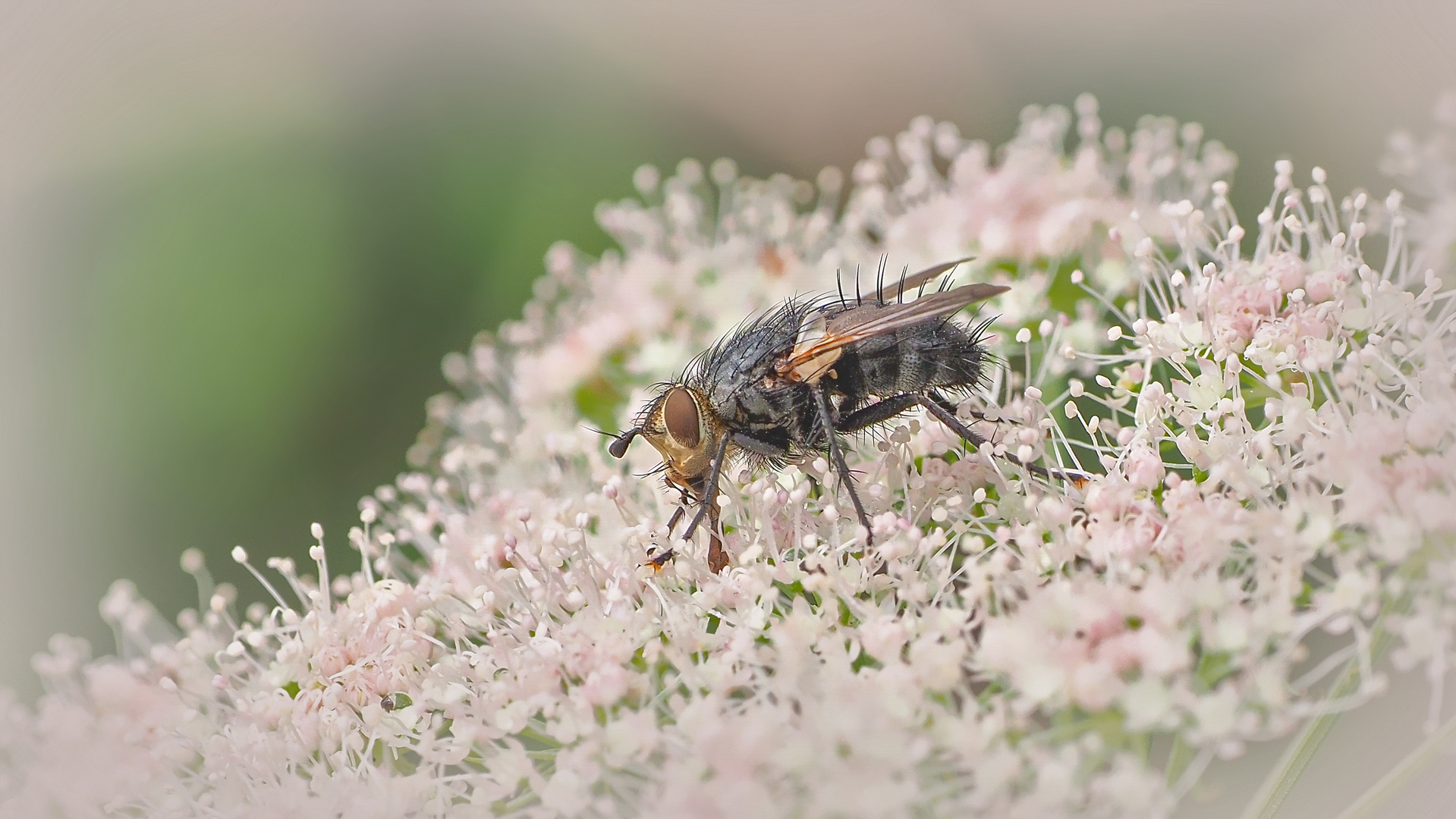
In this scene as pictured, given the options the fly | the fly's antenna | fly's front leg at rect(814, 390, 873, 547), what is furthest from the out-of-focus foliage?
fly's front leg at rect(814, 390, 873, 547)

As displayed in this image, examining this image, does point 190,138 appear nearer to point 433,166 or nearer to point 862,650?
point 433,166

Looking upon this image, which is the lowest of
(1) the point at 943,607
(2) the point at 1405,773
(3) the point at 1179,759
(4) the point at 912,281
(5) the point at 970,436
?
(2) the point at 1405,773

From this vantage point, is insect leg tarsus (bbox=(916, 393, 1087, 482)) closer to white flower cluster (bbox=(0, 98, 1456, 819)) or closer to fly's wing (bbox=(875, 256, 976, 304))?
white flower cluster (bbox=(0, 98, 1456, 819))

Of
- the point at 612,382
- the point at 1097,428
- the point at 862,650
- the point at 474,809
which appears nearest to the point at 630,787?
the point at 474,809

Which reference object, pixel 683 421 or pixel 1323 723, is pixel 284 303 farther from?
pixel 1323 723

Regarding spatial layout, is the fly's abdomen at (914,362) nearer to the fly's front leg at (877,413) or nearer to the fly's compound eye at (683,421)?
the fly's front leg at (877,413)

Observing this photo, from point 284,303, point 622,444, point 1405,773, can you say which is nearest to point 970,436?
point 622,444

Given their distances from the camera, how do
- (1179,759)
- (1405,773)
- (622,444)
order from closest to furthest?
(1179,759) < (1405,773) < (622,444)
